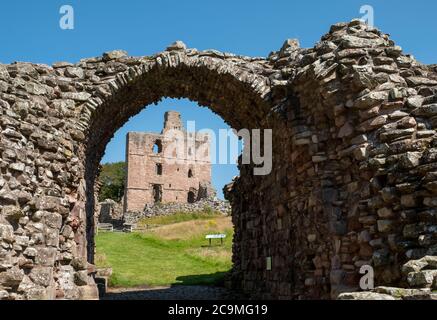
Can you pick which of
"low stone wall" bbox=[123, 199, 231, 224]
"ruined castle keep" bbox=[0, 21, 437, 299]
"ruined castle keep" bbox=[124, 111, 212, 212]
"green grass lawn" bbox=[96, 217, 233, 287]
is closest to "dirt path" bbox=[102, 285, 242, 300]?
"green grass lawn" bbox=[96, 217, 233, 287]

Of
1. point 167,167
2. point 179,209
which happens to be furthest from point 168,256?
point 167,167

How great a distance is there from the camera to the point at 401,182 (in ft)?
Result: 23.1

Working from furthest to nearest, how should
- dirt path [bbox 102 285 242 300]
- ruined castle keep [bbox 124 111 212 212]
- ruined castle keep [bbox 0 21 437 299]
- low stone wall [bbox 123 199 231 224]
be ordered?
ruined castle keep [bbox 124 111 212 212] < low stone wall [bbox 123 199 231 224] < dirt path [bbox 102 285 242 300] < ruined castle keep [bbox 0 21 437 299]

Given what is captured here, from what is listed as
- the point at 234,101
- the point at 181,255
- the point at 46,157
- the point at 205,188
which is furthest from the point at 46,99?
the point at 205,188

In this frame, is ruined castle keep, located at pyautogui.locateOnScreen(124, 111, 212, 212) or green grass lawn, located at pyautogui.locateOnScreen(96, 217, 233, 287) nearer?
green grass lawn, located at pyautogui.locateOnScreen(96, 217, 233, 287)

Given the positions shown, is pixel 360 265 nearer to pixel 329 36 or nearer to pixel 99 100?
pixel 329 36

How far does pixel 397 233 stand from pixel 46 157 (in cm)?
640

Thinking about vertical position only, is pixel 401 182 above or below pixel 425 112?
below

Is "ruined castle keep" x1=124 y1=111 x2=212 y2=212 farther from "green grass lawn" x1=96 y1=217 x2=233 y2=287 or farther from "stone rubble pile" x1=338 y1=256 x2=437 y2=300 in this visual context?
"stone rubble pile" x1=338 y1=256 x2=437 y2=300

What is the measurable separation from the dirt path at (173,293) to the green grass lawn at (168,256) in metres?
1.13

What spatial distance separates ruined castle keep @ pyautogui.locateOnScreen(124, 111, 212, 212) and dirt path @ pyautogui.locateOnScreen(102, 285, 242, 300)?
3337 cm

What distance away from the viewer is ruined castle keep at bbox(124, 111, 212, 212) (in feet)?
162

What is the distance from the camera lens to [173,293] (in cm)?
1335
